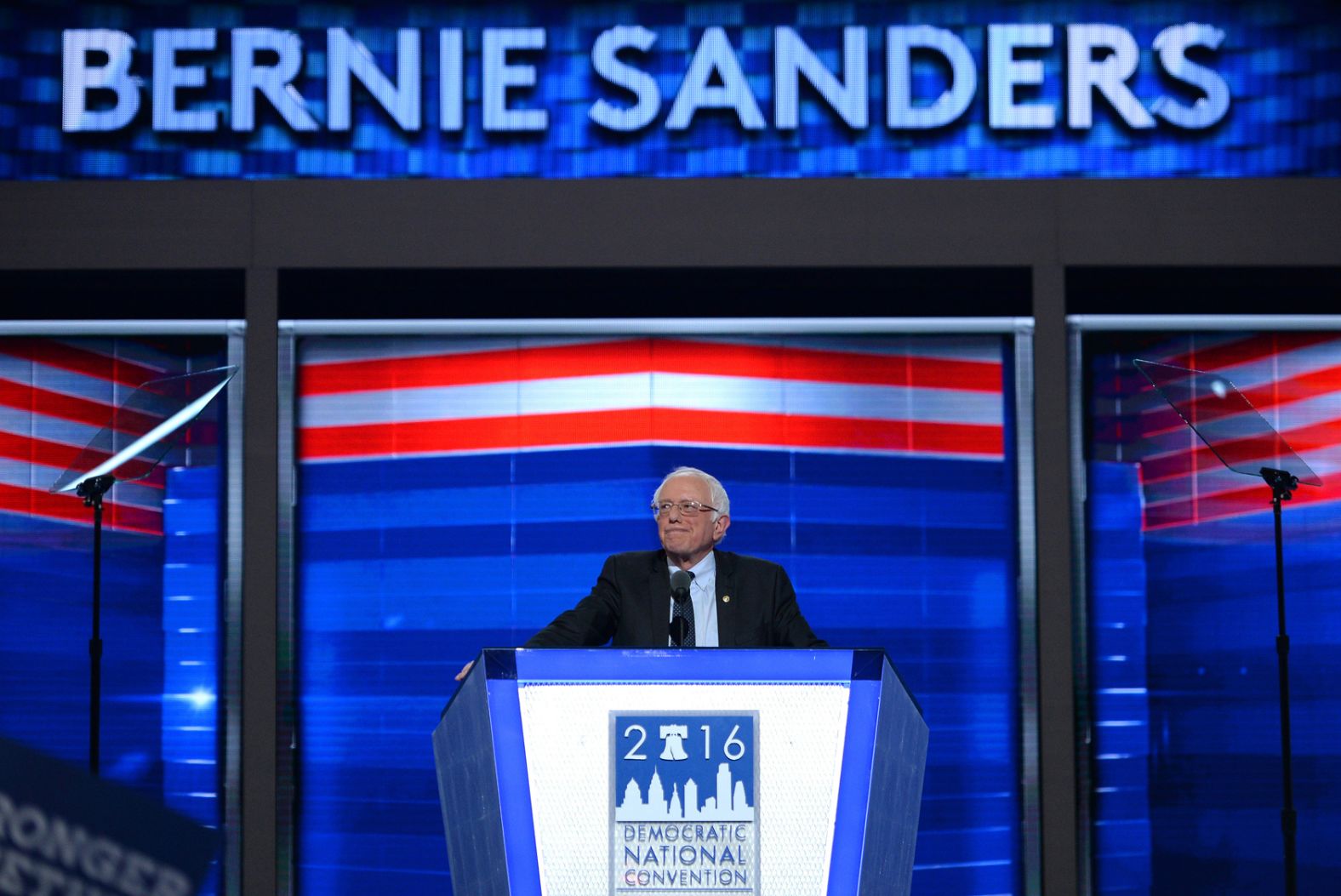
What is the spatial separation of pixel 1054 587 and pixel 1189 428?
0.80 m

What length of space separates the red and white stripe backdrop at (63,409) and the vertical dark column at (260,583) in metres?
0.47

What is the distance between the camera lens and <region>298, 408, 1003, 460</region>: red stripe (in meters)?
5.89

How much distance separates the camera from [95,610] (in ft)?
17.7

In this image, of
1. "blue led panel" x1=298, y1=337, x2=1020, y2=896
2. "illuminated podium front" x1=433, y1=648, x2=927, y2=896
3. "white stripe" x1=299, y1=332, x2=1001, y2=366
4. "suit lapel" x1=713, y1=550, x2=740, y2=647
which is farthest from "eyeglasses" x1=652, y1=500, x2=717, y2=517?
"white stripe" x1=299, y1=332, x2=1001, y2=366

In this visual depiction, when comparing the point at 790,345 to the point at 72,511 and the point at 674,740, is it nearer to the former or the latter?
the point at 72,511

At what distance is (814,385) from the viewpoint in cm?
591

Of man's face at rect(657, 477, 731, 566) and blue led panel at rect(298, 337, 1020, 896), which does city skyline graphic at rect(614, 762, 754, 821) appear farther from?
blue led panel at rect(298, 337, 1020, 896)

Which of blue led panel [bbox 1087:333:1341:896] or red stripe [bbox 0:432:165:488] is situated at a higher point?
red stripe [bbox 0:432:165:488]

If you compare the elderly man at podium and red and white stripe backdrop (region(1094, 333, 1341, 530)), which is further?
red and white stripe backdrop (region(1094, 333, 1341, 530))

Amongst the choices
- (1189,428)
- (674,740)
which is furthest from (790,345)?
(674,740)

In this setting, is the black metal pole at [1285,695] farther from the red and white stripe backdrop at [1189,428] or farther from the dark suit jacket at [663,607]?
the dark suit jacket at [663,607]

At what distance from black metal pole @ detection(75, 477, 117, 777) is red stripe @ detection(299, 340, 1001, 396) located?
101 centimetres

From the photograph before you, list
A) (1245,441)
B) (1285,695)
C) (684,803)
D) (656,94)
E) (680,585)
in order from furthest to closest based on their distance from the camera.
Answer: (656,94) → (1245,441) → (1285,695) → (680,585) → (684,803)

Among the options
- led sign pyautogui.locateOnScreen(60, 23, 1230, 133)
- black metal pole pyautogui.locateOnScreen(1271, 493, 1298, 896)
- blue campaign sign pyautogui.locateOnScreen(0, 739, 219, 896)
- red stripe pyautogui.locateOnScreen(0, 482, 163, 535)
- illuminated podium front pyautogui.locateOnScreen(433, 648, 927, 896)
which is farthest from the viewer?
red stripe pyautogui.locateOnScreen(0, 482, 163, 535)
